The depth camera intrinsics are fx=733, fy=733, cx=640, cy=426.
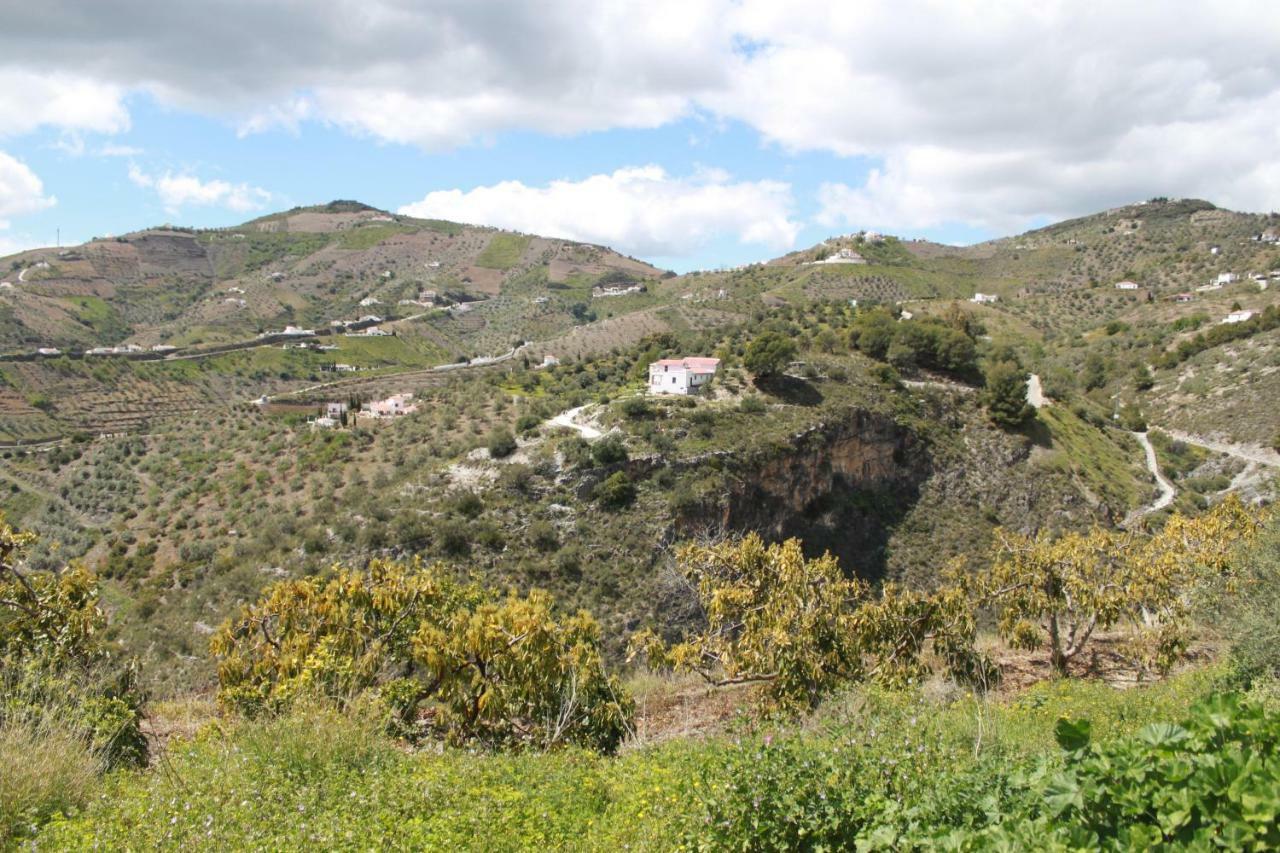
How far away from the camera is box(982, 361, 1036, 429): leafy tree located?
43.2 meters

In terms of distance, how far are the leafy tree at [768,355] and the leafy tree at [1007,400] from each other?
13.0 metres

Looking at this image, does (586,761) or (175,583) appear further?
(175,583)

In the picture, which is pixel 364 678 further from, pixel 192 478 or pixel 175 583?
pixel 192 478

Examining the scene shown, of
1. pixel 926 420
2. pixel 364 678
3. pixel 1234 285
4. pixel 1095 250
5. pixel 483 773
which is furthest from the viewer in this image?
pixel 1095 250

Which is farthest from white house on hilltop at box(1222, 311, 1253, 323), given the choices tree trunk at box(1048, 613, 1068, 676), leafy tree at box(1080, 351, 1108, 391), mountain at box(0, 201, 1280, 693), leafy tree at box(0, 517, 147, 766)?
leafy tree at box(0, 517, 147, 766)

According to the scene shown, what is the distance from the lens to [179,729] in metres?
9.84

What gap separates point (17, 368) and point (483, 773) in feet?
245

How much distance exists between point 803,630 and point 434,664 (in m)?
4.81

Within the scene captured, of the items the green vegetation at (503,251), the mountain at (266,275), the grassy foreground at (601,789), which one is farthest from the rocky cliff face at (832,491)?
the green vegetation at (503,251)

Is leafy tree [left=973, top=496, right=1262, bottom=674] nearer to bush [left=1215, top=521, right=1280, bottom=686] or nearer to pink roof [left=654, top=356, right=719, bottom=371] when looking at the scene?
bush [left=1215, top=521, right=1280, bottom=686]

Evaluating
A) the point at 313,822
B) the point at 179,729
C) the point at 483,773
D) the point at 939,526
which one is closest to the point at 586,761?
the point at 483,773

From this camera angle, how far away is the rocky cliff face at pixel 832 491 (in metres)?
32.9

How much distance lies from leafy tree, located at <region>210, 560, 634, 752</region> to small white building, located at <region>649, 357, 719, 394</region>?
2975cm

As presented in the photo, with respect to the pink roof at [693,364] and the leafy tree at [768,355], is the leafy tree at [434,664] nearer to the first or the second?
the pink roof at [693,364]
